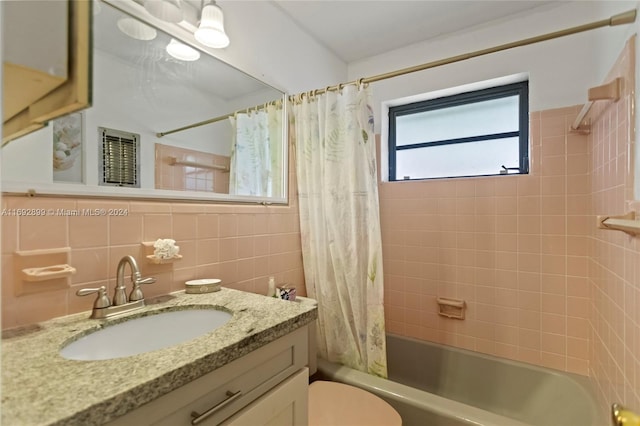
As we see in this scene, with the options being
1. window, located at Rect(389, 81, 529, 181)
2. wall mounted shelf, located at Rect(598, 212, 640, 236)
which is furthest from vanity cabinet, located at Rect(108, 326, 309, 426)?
window, located at Rect(389, 81, 529, 181)

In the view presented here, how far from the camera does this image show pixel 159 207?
3.58 feet

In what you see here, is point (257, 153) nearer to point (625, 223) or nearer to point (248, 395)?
point (248, 395)

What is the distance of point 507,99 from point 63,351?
246cm

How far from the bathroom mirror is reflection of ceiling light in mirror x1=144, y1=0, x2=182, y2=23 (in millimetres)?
36

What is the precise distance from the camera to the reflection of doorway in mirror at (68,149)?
896 millimetres

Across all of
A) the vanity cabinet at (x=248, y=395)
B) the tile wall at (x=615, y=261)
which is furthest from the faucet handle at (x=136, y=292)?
the tile wall at (x=615, y=261)

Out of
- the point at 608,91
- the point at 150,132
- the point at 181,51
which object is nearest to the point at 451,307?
the point at 608,91

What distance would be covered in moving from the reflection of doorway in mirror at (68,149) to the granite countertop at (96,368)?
17.1 inches

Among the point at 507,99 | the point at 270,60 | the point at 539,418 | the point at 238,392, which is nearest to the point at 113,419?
the point at 238,392

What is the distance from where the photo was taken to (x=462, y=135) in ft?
6.81

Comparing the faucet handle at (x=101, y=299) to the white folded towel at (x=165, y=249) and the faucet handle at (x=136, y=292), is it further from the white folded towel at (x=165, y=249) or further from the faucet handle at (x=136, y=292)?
the white folded towel at (x=165, y=249)

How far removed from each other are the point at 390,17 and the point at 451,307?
1875 millimetres

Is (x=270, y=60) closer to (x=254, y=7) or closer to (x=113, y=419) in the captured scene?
(x=254, y=7)

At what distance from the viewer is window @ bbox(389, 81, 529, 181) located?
6.14ft
